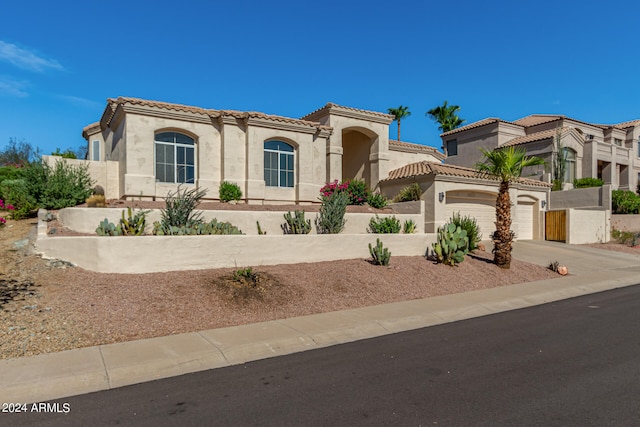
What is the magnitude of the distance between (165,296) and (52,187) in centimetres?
946

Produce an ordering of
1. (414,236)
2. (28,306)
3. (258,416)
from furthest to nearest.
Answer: (414,236), (28,306), (258,416)

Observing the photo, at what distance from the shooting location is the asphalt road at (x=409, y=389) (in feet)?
15.0

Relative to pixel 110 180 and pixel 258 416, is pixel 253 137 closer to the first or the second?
pixel 110 180

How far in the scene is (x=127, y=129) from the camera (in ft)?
59.3

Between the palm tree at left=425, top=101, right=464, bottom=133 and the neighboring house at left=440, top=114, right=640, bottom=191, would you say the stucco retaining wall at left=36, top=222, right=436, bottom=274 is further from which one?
the palm tree at left=425, top=101, right=464, bottom=133

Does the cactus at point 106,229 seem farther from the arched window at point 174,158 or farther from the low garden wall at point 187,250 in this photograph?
the arched window at point 174,158

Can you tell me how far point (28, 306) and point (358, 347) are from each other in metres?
5.99

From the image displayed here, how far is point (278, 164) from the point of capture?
2136 cm

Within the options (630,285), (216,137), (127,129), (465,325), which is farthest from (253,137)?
(630,285)

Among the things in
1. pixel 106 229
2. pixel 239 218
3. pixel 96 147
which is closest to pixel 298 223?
pixel 239 218

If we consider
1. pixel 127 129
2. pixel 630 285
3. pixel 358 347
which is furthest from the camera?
pixel 127 129

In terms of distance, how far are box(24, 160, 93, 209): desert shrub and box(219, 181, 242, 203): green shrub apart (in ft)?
17.8

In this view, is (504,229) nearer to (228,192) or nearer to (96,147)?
(228,192)

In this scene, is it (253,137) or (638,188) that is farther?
(638,188)
